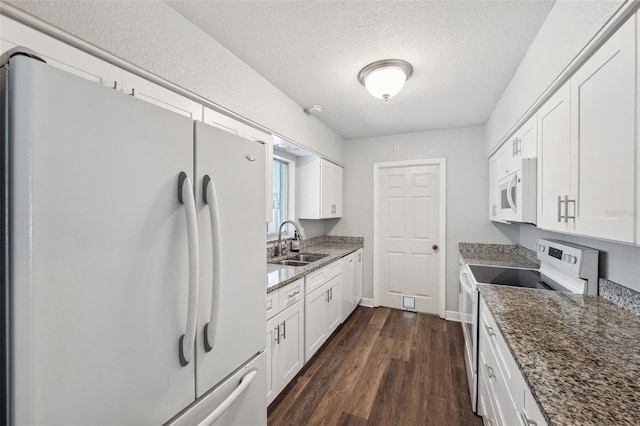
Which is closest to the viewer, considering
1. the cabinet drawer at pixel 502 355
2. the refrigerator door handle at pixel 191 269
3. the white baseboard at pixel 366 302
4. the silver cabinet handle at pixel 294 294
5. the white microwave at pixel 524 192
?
the refrigerator door handle at pixel 191 269

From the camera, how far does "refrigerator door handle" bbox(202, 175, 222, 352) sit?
3.13 feet

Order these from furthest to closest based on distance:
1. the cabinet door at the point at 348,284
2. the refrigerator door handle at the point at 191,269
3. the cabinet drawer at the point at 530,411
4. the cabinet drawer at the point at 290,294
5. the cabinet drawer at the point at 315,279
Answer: the cabinet door at the point at 348,284 → the cabinet drawer at the point at 315,279 → the cabinet drawer at the point at 290,294 → the refrigerator door handle at the point at 191,269 → the cabinet drawer at the point at 530,411

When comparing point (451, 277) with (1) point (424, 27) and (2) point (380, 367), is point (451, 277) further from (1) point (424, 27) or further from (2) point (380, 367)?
(1) point (424, 27)

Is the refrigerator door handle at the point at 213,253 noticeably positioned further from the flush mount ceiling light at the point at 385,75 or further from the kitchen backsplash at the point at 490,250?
the kitchen backsplash at the point at 490,250

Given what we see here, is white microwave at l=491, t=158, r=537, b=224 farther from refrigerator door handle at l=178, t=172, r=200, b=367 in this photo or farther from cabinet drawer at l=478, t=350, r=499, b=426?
refrigerator door handle at l=178, t=172, r=200, b=367

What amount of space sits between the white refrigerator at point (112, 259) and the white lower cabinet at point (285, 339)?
29.3 inches

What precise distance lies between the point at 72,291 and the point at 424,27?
196 cm

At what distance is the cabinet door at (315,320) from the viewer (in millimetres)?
2355

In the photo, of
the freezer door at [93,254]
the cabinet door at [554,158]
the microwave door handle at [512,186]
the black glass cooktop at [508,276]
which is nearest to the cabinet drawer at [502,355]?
the black glass cooktop at [508,276]

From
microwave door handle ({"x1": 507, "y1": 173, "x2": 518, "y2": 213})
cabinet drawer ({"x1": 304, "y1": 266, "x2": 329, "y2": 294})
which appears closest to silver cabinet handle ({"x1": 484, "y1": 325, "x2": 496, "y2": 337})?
microwave door handle ({"x1": 507, "y1": 173, "x2": 518, "y2": 213})

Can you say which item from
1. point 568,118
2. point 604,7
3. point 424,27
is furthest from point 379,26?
point 568,118

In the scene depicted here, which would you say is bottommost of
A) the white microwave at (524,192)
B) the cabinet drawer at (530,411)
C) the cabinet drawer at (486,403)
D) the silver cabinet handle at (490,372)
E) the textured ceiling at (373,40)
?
the cabinet drawer at (486,403)

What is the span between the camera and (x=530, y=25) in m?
1.56

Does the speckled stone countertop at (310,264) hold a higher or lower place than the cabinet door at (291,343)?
higher
